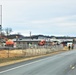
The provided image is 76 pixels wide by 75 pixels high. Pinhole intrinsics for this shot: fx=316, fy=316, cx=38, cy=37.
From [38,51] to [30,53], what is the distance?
707 centimetres

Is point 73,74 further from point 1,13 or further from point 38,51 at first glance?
point 38,51

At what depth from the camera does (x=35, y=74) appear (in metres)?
17.5

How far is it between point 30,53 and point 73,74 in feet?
118

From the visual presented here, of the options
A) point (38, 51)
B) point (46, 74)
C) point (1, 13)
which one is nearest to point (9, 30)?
point (38, 51)

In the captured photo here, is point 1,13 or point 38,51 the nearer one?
point 1,13

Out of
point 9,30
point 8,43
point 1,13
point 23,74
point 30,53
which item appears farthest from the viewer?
point 9,30

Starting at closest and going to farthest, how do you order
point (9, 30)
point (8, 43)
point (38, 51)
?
point (38, 51) → point (8, 43) → point (9, 30)

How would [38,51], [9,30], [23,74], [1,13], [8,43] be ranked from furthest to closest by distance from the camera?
[9,30] → [8,43] → [38,51] → [1,13] → [23,74]

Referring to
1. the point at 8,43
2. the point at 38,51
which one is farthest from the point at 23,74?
the point at 8,43

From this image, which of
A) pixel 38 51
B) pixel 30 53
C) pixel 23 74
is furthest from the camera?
pixel 38 51

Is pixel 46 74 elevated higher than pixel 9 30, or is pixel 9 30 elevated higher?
pixel 9 30

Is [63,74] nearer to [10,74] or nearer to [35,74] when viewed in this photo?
[35,74]

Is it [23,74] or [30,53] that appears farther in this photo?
[30,53]

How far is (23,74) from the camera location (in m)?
17.3
